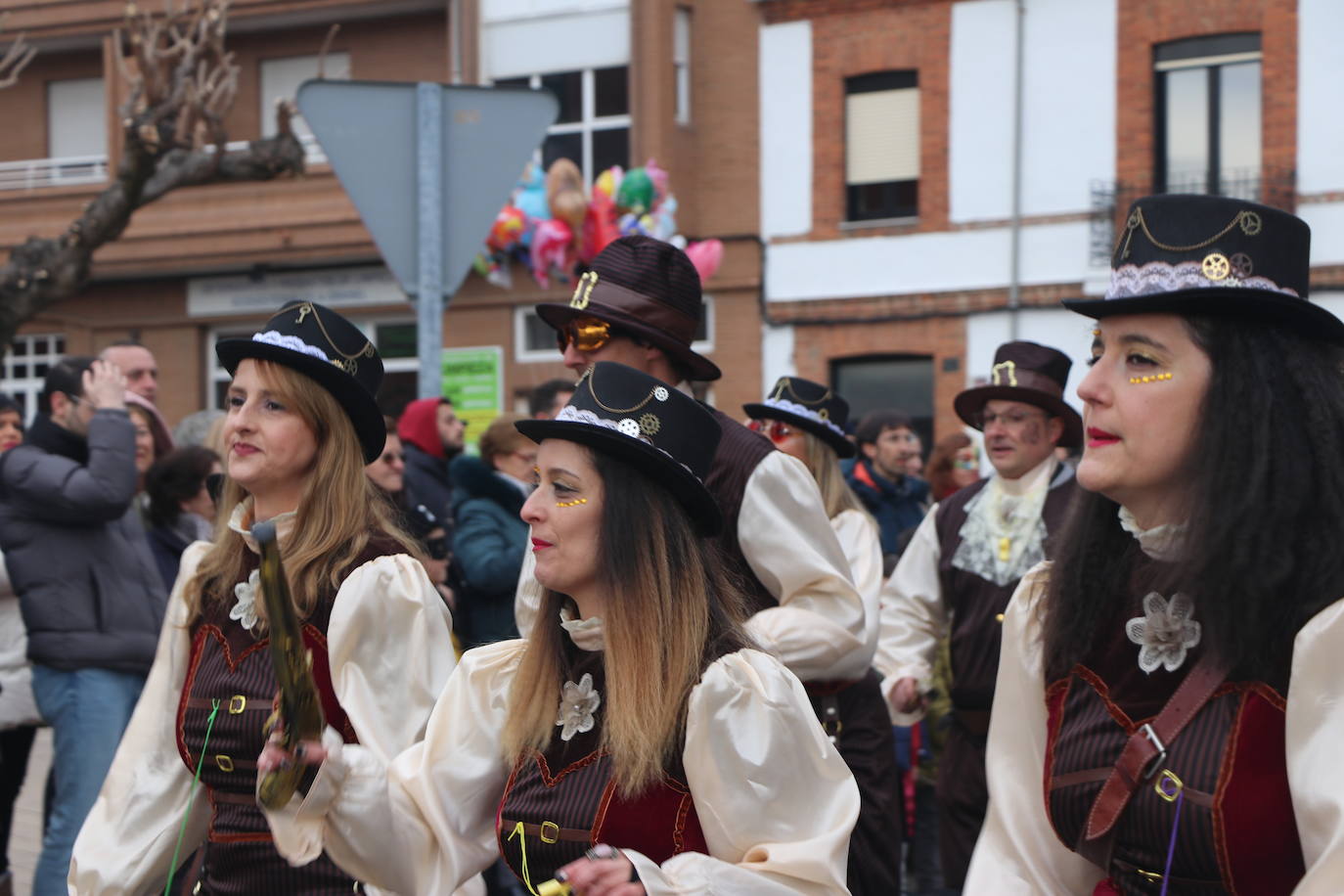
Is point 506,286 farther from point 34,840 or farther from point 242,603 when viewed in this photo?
point 242,603

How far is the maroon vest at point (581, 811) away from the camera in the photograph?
3.23 m

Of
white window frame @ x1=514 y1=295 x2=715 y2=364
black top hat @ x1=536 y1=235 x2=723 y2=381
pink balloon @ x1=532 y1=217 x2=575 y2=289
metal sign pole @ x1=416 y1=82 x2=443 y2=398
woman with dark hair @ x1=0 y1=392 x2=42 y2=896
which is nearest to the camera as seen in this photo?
black top hat @ x1=536 y1=235 x2=723 y2=381

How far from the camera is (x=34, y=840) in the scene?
8.66 metres

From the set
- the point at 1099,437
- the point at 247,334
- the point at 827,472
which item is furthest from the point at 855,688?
the point at 247,334

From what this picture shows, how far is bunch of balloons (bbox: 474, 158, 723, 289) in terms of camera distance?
58.7ft

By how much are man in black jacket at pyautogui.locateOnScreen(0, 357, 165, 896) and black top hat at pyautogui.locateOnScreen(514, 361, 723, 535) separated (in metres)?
3.50

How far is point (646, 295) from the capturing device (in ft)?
15.8

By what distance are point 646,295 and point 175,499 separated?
10.7 ft

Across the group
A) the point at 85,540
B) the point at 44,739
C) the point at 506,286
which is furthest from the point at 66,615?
the point at 506,286

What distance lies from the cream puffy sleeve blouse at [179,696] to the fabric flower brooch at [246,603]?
0.22m

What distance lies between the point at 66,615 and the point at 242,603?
105 inches

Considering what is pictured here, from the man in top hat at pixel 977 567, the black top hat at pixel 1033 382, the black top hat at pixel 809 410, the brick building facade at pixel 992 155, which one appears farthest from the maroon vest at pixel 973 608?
the brick building facade at pixel 992 155

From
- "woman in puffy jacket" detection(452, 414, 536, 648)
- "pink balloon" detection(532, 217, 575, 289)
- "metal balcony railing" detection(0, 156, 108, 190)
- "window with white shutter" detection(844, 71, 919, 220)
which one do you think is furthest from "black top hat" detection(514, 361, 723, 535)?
"metal balcony railing" detection(0, 156, 108, 190)

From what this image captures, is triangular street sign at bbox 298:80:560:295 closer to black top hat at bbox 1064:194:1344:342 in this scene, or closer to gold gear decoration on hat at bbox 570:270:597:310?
gold gear decoration on hat at bbox 570:270:597:310
